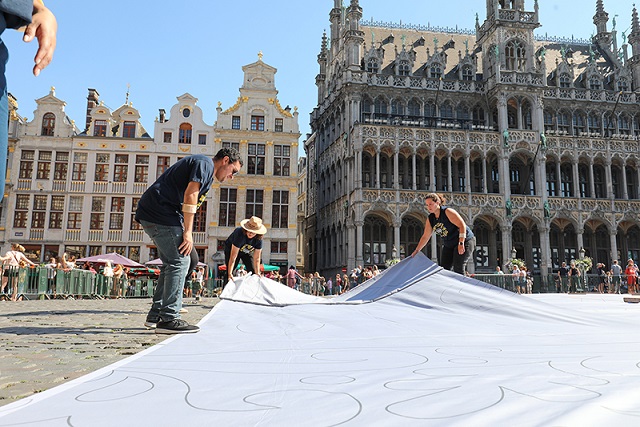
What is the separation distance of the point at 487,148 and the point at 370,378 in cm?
3507

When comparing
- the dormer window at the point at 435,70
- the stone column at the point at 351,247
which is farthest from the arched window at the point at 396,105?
the stone column at the point at 351,247

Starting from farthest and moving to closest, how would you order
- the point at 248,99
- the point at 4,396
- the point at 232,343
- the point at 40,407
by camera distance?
the point at 248,99, the point at 232,343, the point at 4,396, the point at 40,407

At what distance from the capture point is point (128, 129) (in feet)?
106

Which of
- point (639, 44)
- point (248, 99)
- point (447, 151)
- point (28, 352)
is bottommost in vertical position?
point (28, 352)

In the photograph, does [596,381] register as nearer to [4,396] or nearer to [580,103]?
[4,396]

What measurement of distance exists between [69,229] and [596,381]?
32915mm

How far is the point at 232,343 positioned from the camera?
4.13m

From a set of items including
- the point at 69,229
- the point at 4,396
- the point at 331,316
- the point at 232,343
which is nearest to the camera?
the point at 4,396

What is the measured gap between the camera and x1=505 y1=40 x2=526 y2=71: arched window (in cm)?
3762

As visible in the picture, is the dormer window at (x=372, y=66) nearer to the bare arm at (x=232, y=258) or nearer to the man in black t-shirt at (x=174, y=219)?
the bare arm at (x=232, y=258)

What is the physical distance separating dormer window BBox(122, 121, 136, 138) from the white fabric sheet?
29.6 metres

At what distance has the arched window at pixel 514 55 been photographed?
37625 mm

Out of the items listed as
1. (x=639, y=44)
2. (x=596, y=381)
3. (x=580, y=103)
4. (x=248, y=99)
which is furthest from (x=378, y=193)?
(x=596, y=381)

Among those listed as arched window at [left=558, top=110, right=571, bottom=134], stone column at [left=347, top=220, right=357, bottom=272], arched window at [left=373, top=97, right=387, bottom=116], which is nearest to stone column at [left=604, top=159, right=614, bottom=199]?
arched window at [left=558, top=110, right=571, bottom=134]
